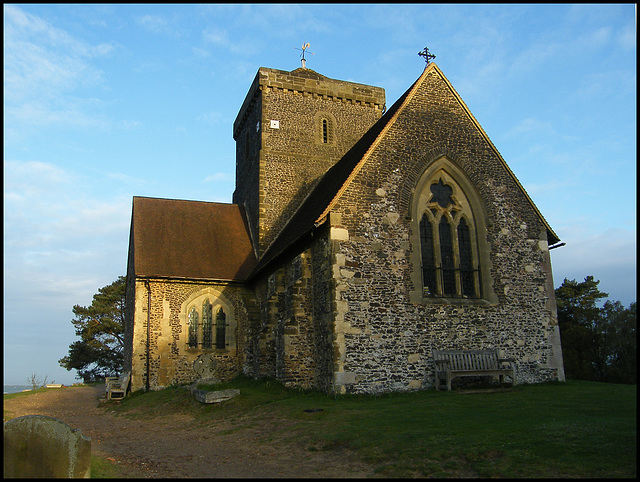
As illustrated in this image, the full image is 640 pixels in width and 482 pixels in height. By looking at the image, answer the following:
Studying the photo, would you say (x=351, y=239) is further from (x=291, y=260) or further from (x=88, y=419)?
(x=88, y=419)

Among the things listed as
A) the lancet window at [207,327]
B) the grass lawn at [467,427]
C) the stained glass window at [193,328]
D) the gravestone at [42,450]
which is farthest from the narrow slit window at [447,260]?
the gravestone at [42,450]

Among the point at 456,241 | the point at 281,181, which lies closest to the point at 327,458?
the point at 456,241

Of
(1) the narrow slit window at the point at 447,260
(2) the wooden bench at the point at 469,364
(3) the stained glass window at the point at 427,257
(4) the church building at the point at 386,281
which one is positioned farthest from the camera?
(1) the narrow slit window at the point at 447,260

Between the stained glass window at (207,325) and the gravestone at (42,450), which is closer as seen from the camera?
the gravestone at (42,450)

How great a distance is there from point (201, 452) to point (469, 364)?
27.2 ft

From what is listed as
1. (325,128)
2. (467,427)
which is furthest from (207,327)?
(467,427)

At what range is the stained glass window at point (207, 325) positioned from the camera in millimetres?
21364

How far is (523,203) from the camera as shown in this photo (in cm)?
1767

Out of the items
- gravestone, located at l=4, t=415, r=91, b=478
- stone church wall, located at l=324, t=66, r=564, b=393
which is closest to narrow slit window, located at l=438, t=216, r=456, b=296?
stone church wall, located at l=324, t=66, r=564, b=393

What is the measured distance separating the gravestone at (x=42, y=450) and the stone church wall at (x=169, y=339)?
13838mm

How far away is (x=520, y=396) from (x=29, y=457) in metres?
10.5

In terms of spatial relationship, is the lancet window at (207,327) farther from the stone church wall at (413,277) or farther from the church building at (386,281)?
the stone church wall at (413,277)

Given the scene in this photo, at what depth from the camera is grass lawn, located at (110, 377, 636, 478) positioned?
7.12 m

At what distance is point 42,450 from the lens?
652 cm
